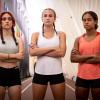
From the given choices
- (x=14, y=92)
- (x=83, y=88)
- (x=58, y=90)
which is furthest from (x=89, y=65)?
(x=14, y=92)

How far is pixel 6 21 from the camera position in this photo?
2.89 metres

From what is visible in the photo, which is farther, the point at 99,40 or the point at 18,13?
the point at 18,13

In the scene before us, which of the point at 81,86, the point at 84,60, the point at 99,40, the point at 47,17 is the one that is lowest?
the point at 81,86

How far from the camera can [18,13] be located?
6.44m

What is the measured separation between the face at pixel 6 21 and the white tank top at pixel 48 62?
1.14 ft

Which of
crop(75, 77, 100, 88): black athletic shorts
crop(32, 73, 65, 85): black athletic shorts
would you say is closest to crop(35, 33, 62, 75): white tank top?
crop(32, 73, 65, 85): black athletic shorts

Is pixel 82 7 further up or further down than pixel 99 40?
further up

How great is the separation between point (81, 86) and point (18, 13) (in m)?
3.95

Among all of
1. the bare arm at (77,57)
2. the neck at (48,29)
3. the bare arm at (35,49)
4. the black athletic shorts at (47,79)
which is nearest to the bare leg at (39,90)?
the black athletic shorts at (47,79)

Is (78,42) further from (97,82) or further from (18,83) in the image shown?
(18,83)

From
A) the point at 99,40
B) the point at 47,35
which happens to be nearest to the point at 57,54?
the point at 47,35

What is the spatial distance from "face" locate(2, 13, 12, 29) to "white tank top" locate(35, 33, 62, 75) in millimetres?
347

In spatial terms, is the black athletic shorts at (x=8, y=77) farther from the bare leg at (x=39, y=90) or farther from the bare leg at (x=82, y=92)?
the bare leg at (x=82, y=92)

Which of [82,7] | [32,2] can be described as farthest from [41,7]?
[82,7]
